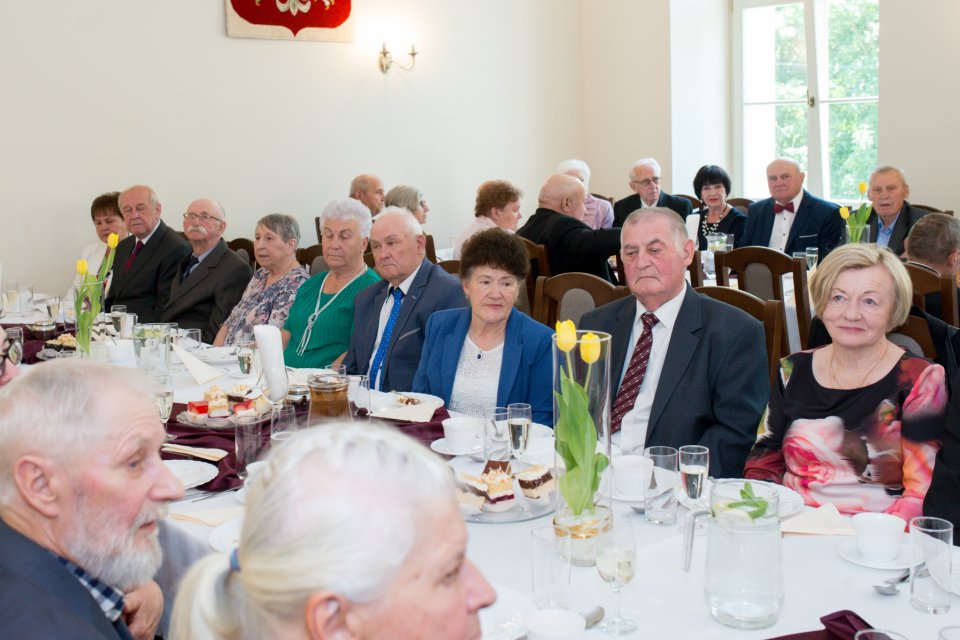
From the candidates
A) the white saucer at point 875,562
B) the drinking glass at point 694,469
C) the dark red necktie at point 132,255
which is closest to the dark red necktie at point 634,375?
the drinking glass at point 694,469

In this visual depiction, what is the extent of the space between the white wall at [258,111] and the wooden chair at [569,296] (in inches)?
158

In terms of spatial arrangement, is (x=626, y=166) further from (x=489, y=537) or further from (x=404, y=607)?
(x=404, y=607)

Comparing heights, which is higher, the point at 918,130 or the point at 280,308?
the point at 918,130

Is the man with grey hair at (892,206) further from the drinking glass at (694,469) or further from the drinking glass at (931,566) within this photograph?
the drinking glass at (931,566)

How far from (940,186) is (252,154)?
17.9ft

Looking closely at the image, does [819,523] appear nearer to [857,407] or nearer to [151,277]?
[857,407]

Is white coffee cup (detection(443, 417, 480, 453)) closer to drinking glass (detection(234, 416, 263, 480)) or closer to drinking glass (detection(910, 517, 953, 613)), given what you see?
drinking glass (detection(234, 416, 263, 480))

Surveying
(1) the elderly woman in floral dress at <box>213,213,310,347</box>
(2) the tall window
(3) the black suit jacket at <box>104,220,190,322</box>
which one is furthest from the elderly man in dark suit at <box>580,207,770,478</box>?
(2) the tall window

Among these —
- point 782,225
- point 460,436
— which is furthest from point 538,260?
point 460,436

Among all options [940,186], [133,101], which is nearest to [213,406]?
[133,101]

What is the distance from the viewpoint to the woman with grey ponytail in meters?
0.97

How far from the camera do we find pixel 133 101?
23.4 feet

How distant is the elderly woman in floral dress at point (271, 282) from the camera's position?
15.4 ft

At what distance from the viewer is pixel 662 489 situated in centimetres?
209
